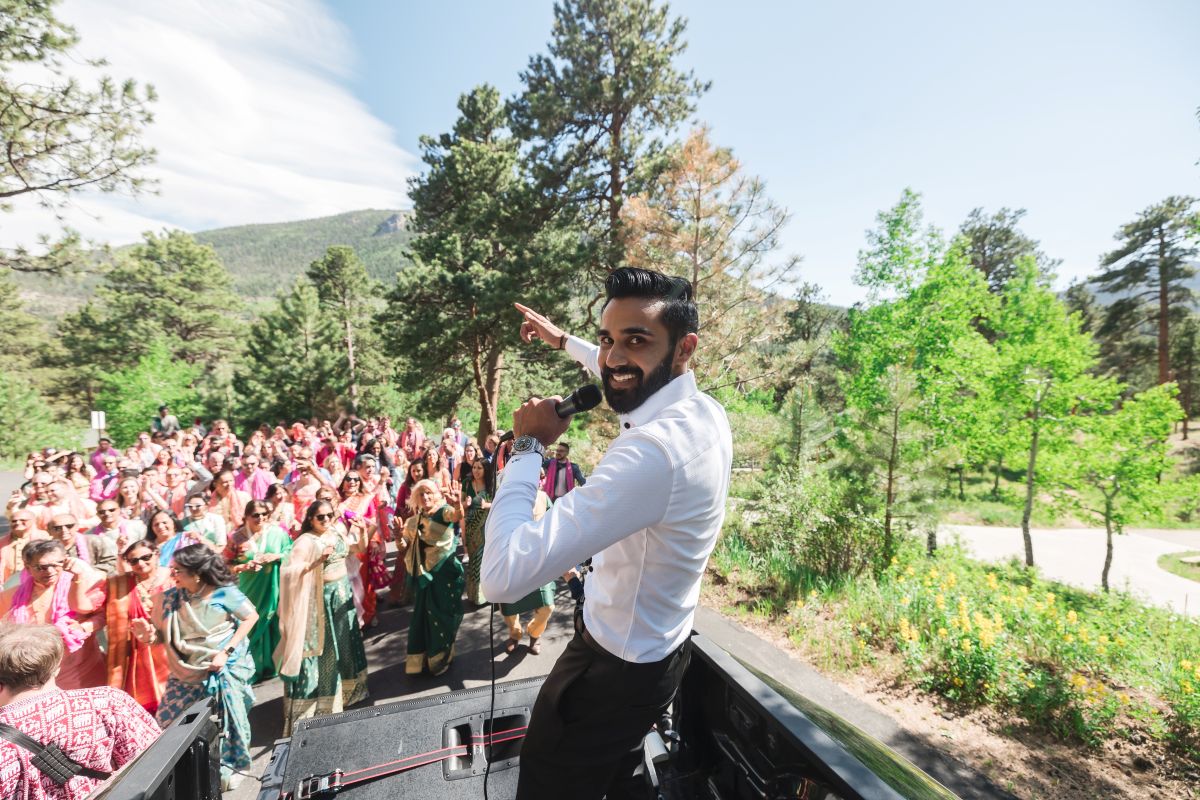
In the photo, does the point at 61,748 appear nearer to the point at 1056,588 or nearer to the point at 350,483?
the point at 350,483

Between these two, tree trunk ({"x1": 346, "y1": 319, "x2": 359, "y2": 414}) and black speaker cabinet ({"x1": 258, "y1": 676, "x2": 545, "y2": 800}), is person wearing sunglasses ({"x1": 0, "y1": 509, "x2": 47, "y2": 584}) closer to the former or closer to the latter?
black speaker cabinet ({"x1": 258, "y1": 676, "x2": 545, "y2": 800})

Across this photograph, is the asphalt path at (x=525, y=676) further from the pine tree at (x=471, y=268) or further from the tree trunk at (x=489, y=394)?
the tree trunk at (x=489, y=394)

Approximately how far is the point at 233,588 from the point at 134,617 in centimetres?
99

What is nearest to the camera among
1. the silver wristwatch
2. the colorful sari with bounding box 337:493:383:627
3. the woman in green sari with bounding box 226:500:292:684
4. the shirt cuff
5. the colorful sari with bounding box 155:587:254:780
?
the silver wristwatch

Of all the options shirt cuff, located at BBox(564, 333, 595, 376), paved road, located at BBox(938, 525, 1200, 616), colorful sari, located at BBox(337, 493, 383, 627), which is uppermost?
shirt cuff, located at BBox(564, 333, 595, 376)

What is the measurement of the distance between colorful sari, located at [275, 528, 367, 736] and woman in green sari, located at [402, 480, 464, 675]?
637mm

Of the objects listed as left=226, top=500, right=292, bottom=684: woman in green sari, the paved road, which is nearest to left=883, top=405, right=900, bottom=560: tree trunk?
the paved road

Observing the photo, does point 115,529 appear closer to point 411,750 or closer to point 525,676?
point 525,676

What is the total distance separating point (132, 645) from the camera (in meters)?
3.70

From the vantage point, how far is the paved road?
43.8 ft

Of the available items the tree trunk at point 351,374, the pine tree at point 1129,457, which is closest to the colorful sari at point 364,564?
the pine tree at point 1129,457

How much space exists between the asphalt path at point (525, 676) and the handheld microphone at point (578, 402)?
3420 mm

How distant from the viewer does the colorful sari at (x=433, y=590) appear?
15.8 feet

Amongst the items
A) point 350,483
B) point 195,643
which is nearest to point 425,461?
point 350,483
